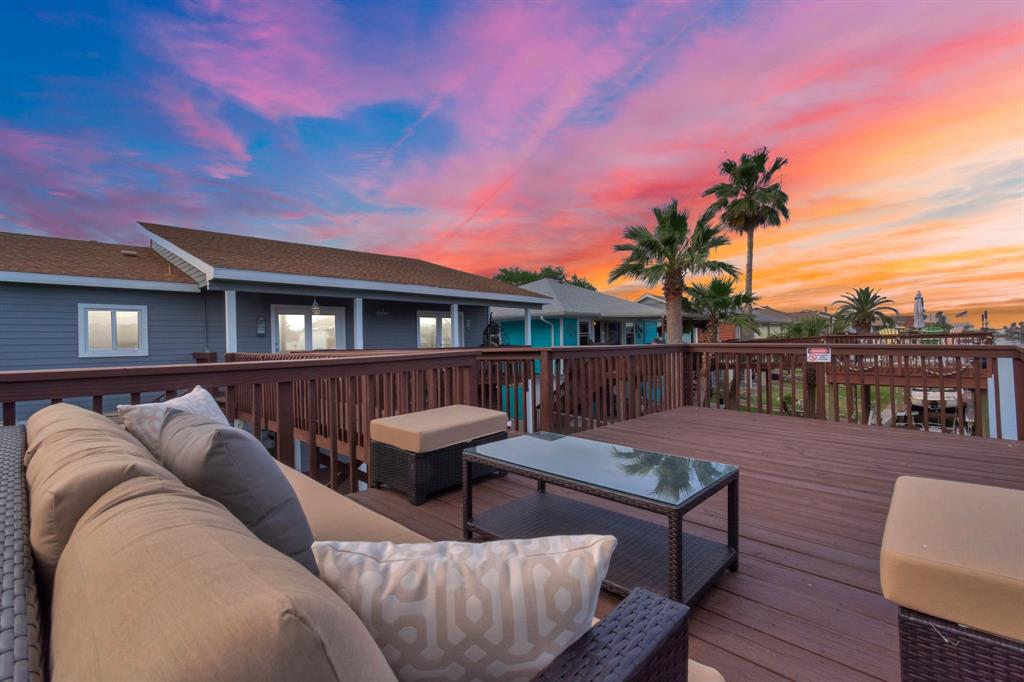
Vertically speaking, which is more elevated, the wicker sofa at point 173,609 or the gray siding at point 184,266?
the gray siding at point 184,266

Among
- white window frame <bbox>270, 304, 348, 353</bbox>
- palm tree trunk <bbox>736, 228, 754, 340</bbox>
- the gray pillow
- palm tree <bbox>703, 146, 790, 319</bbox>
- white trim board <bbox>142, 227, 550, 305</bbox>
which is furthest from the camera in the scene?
palm tree trunk <bbox>736, 228, 754, 340</bbox>

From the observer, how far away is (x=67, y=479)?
0.72 m

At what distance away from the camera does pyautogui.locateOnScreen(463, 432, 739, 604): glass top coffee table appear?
184 cm

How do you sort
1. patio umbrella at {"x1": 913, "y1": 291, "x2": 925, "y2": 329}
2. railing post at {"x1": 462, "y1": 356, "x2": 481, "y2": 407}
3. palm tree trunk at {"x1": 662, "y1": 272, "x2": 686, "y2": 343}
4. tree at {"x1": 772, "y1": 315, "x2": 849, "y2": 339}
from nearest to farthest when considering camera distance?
1. railing post at {"x1": 462, "y1": 356, "x2": 481, "y2": 407}
2. palm tree trunk at {"x1": 662, "y1": 272, "x2": 686, "y2": 343}
3. tree at {"x1": 772, "y1": 315, "x2": 849, "y2": 339}
4. patio umbrella at {"x1": 913, "y1": 291, "x2": 925, "y2": 329}

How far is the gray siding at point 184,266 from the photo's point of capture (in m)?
8.40

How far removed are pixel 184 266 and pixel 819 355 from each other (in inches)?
431

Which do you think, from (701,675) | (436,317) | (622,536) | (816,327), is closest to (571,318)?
(436,317)

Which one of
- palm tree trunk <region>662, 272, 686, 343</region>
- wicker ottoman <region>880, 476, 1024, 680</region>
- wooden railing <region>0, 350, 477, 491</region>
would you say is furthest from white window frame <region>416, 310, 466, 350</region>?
wicker ottoman <region>880, 476, 1024, 680</region>

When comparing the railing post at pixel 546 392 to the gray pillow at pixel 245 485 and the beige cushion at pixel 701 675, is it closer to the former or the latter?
the beige cushion at pixel 701 675

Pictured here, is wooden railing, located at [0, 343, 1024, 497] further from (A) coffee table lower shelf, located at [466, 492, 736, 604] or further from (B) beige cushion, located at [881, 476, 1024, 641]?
(B) beige cushion, located at [881, 476, 1024, 641]

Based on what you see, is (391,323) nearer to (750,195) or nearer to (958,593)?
(958,593)

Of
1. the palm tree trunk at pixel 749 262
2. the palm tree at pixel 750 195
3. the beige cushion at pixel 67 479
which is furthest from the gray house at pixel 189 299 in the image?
the palm tree trunk at pixel 749 262

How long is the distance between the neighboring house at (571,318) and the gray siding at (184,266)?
9.32 meters

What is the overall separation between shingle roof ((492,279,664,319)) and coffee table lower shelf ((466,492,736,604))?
1327 centimetres
